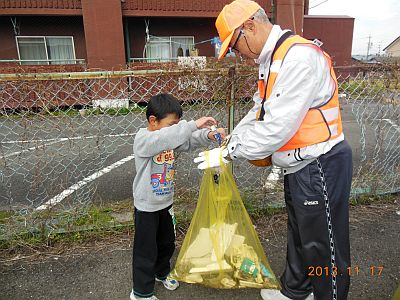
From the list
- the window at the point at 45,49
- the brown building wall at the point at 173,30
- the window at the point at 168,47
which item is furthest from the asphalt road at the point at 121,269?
the brown building wall at the point at 173,30

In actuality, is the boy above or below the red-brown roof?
below

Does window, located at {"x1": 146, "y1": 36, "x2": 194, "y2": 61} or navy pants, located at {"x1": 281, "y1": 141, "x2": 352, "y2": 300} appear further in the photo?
window, located at {"x1": 146, "y1": 36, "x2": 194, "y2": 61}

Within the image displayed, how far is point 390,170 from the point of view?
3.90 metres

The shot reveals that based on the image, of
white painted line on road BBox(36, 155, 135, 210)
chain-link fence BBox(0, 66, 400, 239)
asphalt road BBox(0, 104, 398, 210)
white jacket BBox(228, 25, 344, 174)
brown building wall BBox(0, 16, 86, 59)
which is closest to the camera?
white jacket BBox(228, 25, 344, 174)

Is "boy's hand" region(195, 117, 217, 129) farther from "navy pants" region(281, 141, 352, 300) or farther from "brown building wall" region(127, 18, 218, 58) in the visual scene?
"brown building wall" region(127, 18, 218, 58)

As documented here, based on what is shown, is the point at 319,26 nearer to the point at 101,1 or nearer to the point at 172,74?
the point at 101,1

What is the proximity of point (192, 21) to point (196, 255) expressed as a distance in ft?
40.9

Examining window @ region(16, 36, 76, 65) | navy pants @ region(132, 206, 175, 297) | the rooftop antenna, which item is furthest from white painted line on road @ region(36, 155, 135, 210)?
the rooftop antenna

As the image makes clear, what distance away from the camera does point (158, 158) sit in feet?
6.64

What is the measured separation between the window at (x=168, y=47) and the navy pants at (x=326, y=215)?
11879mm

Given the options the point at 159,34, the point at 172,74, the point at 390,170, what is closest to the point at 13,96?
the point at 172,74

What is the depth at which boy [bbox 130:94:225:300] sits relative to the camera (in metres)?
1.88

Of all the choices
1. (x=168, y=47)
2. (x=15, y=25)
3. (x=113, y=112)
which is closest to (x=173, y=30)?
(x=168, y=47)

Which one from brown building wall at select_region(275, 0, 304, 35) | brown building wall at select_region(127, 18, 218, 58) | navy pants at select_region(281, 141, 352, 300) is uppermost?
brown building wall at select_region(275, 0, 304, 35)
